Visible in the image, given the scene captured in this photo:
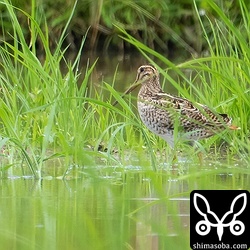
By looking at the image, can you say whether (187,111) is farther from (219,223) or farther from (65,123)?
(219,223)

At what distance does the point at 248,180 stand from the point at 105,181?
76cm

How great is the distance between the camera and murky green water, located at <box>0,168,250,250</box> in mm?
4871

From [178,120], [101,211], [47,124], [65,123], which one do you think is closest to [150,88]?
[178,120]


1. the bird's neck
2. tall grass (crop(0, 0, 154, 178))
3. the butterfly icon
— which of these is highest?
the bird's neck

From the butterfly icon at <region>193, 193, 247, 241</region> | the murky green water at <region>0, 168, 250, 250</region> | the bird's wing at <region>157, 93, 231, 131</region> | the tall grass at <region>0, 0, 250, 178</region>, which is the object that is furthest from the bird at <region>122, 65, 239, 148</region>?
the butterfly icon at <region>193, 193, 247, 241</region>

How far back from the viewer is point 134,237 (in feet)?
16.2

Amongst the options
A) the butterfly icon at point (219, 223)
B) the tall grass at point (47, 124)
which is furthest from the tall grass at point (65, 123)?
the butterfly icon at point (219, 223)

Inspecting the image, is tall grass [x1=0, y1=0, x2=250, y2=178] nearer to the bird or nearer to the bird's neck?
the bird

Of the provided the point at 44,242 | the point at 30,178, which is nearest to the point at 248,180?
the point at 30,178

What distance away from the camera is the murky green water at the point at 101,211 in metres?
4.87

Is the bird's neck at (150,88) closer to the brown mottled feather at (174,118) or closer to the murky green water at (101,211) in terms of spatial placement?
the brown mottled feather at (174,118)

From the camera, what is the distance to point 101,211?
5.47 metres

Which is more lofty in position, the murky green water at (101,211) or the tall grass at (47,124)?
the tall grass at (47,124)

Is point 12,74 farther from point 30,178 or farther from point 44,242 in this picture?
point 44,242
